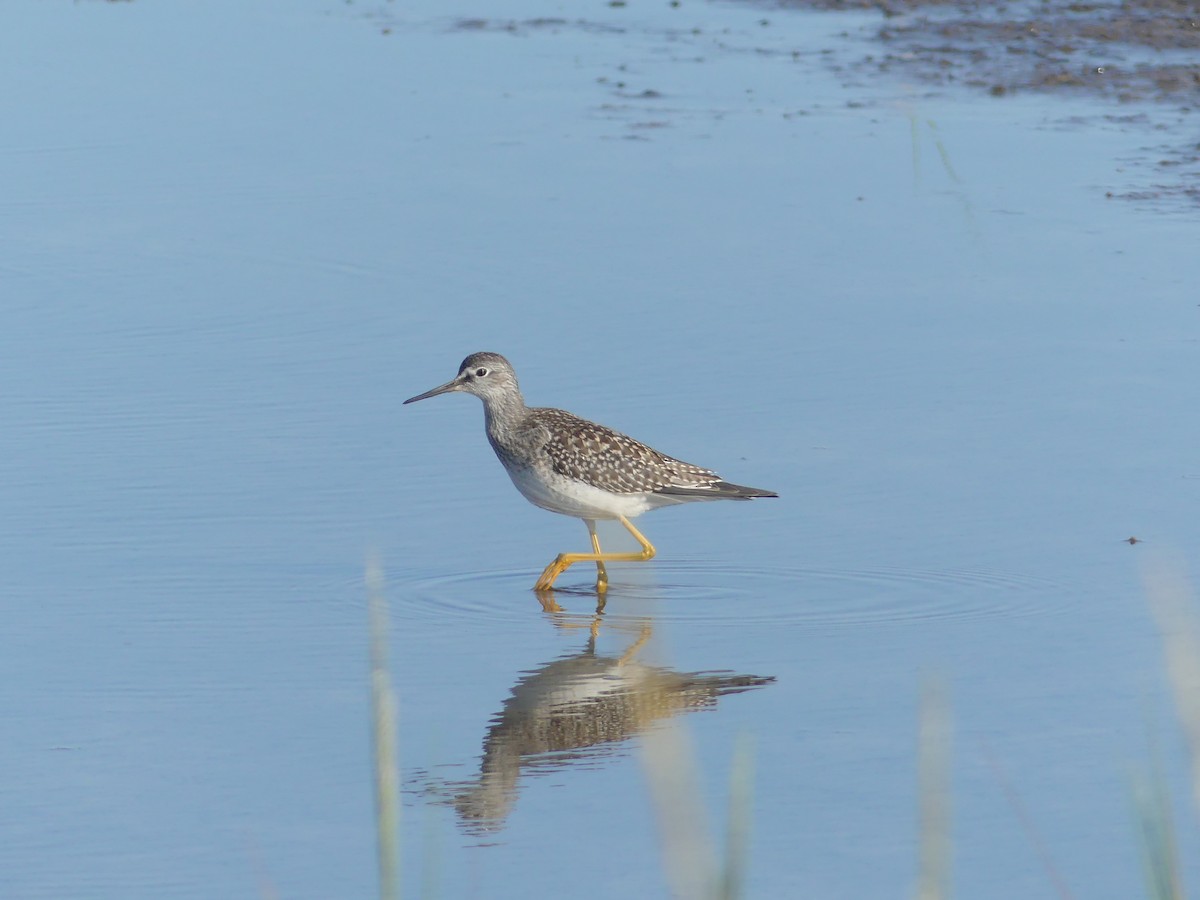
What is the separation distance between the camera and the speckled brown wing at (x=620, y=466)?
7.83 meters

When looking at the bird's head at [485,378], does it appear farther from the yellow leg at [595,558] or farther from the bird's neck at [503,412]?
the yellow leg at [595,558]

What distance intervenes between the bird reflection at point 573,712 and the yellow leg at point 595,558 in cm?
67

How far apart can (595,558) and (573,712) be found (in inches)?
57.9

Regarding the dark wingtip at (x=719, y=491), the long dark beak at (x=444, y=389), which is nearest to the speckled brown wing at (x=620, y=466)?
the dark wingtip at (x=719, y=491)

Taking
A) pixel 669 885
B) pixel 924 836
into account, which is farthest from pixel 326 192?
pixel 924 836

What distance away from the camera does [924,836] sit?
2977 mm

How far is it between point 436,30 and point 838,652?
10873mm

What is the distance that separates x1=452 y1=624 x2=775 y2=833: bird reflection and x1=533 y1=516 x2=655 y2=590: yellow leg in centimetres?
67

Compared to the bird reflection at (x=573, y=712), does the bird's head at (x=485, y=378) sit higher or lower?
higher

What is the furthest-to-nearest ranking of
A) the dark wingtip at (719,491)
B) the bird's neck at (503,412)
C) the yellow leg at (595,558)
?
the bird's neck at (503,412) < the dark wingtip at (719,491) < the yellow leg at (595,558)

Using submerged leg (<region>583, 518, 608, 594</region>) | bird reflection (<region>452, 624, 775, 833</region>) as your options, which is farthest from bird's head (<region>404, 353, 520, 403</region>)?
bird reflection (<region>452, 624, 775, 833</region>)

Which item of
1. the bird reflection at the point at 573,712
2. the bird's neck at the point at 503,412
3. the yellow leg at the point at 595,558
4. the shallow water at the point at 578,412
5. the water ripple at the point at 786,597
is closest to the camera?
the shallow water at the point at 578,412

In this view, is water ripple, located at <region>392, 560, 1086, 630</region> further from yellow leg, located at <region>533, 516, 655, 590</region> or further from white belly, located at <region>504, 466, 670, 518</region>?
white belly, located at <region>504, 466, 670, 518</region>

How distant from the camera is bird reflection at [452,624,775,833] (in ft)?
18.3
